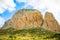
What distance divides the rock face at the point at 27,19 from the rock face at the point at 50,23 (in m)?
0.17

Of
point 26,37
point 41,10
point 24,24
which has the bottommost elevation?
point 26,37

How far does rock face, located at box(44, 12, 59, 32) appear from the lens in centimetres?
601

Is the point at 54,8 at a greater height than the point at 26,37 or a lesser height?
greater

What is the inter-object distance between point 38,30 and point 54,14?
0.72m

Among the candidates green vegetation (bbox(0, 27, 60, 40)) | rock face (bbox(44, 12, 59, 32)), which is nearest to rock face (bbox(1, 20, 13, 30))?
green vegetation (bbox(0, 27, 60, 40))

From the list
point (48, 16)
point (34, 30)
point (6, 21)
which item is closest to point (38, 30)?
point (34, 30)

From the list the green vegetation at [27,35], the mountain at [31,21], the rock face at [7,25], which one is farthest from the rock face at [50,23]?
the rock face at [7,25]

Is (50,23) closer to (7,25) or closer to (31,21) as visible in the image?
(31,21)

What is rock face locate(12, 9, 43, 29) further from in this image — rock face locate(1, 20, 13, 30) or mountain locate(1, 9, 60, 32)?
rock face locate(1, 20, 13, 30)

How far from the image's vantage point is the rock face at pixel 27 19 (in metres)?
6.02

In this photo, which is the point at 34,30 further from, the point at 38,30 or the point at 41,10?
the point at 41,10

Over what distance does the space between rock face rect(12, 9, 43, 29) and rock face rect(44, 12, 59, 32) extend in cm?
17

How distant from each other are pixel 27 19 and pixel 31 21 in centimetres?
14

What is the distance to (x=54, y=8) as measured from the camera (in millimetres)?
6168
